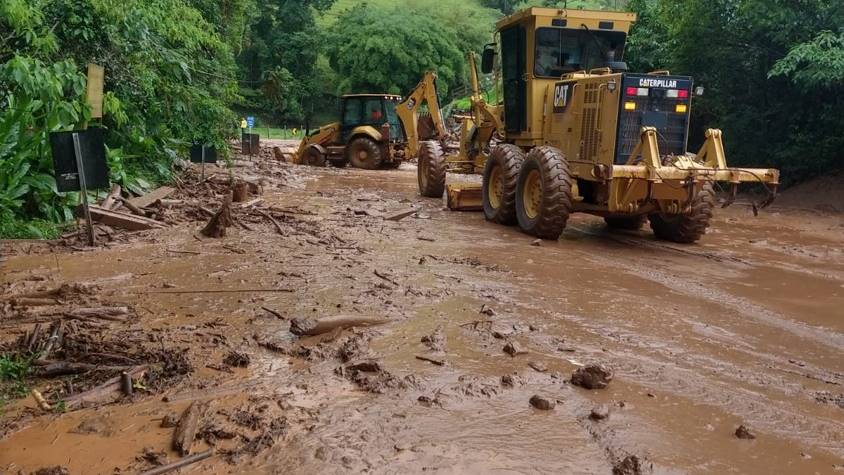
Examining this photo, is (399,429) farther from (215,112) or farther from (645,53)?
(645,53)

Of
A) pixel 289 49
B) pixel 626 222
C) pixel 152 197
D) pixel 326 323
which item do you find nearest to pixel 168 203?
pixel 152 197

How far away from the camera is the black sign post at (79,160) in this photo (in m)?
7.28

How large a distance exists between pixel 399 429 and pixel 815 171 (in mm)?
14183

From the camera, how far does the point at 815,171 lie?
14.7 meters

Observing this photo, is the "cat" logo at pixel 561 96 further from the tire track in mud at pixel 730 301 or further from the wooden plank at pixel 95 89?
the wooden plank at pixel 95 89

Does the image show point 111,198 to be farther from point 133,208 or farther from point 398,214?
point 398,214

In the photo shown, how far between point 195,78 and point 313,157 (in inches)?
308

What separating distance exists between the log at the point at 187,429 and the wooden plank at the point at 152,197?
22.7ft

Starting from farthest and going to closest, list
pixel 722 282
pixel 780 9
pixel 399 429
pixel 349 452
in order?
pixel 780 9, pixel 722 282, pixel 399 429, pixel 349 452

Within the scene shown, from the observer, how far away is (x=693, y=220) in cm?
944

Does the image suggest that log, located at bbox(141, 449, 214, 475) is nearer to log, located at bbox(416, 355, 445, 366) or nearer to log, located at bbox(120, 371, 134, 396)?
log, located at bbox(120, 371, 134, 396)

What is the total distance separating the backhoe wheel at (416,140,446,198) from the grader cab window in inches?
145

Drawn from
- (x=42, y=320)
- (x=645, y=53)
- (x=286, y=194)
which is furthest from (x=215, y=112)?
(x=645, y=53)

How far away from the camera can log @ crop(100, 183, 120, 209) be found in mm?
9392
